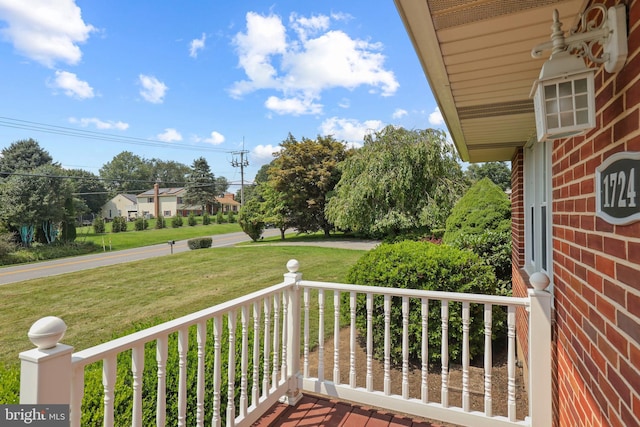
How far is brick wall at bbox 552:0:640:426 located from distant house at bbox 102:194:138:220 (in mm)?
57193

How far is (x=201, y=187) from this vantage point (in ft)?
166

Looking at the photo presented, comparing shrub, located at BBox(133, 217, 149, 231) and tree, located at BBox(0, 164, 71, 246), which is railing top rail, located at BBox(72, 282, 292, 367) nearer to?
tree, located at BBox(0, 164, 71, 246)

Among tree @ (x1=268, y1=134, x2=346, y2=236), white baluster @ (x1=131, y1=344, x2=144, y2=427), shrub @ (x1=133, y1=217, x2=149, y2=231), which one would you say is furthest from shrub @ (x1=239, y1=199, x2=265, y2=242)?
white baluster @ (x1=131, y1=344, x2=144, y2=427)

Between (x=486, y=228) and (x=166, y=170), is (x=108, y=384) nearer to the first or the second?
(x=486, y=228)

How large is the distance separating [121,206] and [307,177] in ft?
135

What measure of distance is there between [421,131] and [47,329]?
1162cm

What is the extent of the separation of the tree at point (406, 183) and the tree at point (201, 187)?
4152cm

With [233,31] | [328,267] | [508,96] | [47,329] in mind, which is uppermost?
[233,31]

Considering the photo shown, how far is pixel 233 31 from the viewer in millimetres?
13898

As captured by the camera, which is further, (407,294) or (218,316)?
(407,294)

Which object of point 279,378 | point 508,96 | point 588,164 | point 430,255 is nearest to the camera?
point 588,164

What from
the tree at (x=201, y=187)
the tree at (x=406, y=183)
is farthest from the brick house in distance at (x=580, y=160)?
the tree at (x=201, y=187)

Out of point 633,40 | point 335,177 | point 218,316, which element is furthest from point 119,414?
point 335,177

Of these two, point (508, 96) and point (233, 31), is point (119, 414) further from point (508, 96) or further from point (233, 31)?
point (233, 31)
